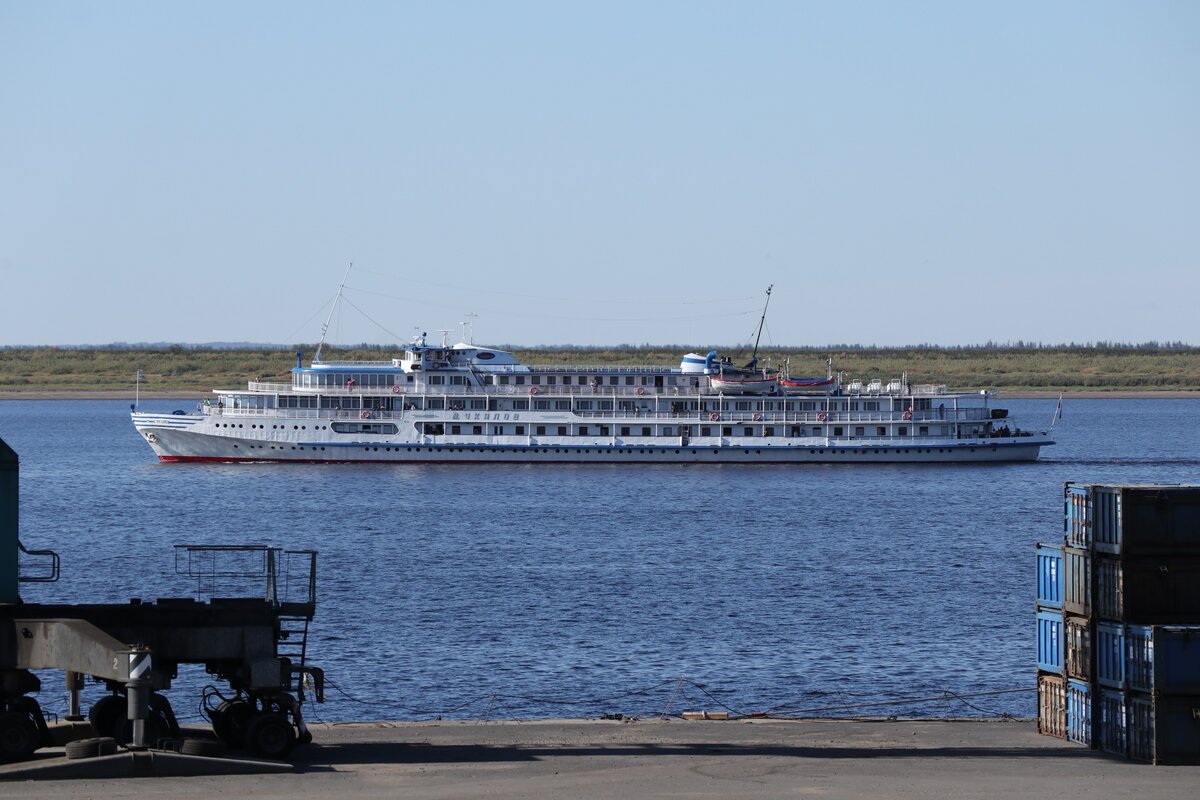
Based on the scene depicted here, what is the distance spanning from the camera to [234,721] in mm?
22609

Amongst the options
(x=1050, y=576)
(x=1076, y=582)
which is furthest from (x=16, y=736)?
(x=1050, y=576)

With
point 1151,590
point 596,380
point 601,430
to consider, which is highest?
point 596,380

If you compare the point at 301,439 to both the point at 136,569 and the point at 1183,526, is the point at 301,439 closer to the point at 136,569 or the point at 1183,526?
the point at 136,569

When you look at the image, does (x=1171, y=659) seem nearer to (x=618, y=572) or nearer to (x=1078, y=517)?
(x=1078, y=517)

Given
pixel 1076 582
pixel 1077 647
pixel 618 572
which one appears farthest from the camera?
pixel 618 572

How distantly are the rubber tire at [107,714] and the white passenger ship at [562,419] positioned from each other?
252 feet

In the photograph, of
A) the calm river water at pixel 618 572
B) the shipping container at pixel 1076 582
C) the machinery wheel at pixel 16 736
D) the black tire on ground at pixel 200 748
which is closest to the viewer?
the machinery wheel at pixel 16 736

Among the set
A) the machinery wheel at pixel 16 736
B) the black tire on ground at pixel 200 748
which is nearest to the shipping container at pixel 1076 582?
the black tire on ground at pixel 200 748

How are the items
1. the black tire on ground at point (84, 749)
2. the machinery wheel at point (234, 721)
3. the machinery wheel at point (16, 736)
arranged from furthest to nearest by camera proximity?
the machinery wheel at point (234, 721)
the machinery wheel at point (16, 736)
the black tire on ground at point (84, 749)

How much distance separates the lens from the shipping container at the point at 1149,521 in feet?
75.3

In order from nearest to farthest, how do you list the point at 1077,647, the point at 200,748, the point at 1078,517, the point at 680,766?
the point at 200,748, the point at 680,766, the point at 1077,647, the point at 1078,517

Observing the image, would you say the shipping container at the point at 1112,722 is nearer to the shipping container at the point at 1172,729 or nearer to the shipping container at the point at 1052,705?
the shipping container at the point at 1172,729

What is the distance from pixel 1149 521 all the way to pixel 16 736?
1534 centimetres

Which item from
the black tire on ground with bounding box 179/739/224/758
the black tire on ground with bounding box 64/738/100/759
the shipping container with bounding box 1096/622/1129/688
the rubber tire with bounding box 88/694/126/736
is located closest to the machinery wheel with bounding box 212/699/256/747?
the black tire on ground with bounding box 179/739/224/758
